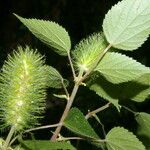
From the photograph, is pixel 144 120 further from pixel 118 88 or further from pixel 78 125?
→ pixel 78 125

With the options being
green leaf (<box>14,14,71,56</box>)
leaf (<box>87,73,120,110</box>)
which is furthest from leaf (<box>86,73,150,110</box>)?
green leaf (<box>14,14,71,56</box>)

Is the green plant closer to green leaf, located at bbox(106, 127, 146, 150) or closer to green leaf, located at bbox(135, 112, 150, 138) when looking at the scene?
green leaf, located at bbox(106, 127, 146, 150)

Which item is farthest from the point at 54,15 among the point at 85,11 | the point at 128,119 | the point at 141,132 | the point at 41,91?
the point at 41,91

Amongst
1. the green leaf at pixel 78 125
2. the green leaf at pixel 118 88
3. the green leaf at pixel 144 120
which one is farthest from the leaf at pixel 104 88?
the green leaf at pixel 144 120

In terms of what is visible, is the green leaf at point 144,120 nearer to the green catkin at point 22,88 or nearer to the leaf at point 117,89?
the leaf at point 117,89

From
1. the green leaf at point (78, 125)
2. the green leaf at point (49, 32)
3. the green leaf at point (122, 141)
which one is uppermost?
the green leaf at point (49, 32)
